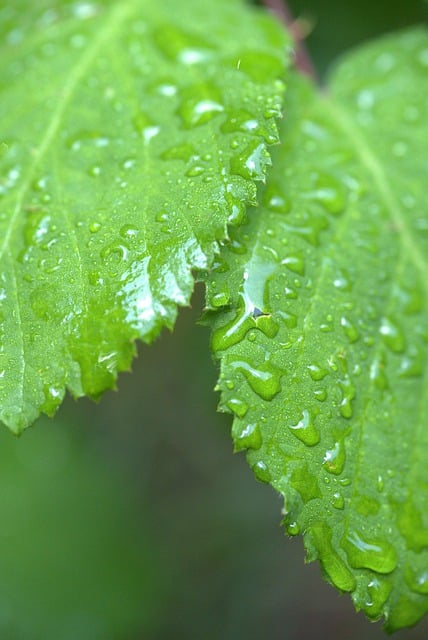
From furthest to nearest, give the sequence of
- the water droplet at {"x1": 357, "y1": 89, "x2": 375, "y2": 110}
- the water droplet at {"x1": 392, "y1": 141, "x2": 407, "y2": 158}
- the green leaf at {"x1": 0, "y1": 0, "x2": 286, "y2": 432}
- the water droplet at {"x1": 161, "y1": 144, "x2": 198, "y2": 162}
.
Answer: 1. the water droplet at {"x1": 357, "y1": 89, "x2": 375, "y2": 110}
2. the water droplet at {"x1": 392, "y1": 141, "x2": 407, "y2": 158}
3. the water droplet at {"x1": 161, "y1": 144, "x2": 198, "y2": 162}
4. the green leaf at {"x1": 0, "y1": 0, "x2": 286, "y2": 432}

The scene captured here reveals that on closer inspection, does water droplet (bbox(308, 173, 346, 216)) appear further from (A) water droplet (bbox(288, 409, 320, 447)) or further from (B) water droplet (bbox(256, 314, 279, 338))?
(A) water droplet (bbox(288, 409, 320, 447))

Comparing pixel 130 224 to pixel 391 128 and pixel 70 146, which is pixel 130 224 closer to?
pixel 70 146

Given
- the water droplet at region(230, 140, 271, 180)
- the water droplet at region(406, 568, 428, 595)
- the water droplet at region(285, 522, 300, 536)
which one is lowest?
the water droplet at region(406, 568, 428, 595)

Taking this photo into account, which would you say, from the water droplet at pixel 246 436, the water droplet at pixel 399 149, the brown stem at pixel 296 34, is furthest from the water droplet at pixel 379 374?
the brown stem at pixel 296 34

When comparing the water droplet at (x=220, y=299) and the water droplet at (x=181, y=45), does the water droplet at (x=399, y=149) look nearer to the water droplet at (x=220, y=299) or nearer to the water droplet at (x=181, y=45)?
the water droplet at (x=181, y=45)

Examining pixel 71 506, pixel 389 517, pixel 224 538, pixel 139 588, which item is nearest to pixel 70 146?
pixel 389 517

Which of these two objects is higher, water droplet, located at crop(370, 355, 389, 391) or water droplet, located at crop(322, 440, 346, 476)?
water droplet, located at crop(322, 440, 346, 476)

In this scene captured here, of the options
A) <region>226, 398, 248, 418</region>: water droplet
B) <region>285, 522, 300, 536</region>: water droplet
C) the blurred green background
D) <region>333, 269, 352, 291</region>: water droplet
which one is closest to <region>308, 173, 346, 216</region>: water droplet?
<region>333, 269, 352, 291</region>: water droplet
